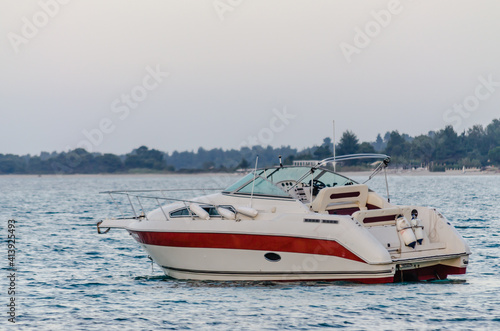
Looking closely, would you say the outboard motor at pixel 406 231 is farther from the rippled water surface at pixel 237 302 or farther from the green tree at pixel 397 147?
the green tree at pixel 397 147

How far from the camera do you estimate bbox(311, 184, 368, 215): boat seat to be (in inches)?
570

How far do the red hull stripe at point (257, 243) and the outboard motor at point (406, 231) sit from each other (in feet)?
3.80

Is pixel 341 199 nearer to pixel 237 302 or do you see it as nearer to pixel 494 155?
pixel 237 302

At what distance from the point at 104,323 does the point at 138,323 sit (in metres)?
0.56

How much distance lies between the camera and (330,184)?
1581 centimetres

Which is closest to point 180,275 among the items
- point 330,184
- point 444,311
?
point 330,184

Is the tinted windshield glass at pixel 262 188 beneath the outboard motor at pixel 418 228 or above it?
above

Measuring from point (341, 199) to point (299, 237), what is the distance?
6.30ft

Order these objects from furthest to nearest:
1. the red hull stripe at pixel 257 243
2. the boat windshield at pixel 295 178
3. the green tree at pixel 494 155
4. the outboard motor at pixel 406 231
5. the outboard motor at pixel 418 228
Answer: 1. the green tree at pixel 494 155
2. the boat windshield at pixel 295 178
3. the outboard motor at pixel 418 228
4. the outboard motor at pixel 406 231
5. the red hull stripe at pixel 257 243

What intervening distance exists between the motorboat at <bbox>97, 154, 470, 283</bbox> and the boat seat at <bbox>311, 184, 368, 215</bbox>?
0.06 feet

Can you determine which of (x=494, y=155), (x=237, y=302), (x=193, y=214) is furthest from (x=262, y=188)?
(x=494, y=155)

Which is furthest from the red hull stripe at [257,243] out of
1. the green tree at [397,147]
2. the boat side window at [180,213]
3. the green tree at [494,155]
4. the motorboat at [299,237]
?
the green tree at [494,155]

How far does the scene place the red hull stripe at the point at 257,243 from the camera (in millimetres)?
13195

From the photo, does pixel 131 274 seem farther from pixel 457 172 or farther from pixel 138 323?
pixel 457 172
